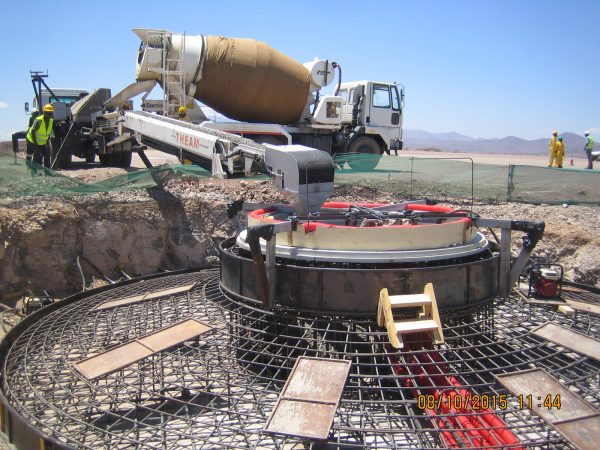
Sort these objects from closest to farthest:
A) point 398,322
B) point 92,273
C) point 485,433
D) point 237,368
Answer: point 485,433 → point 398,322 → point 237,368 → point 92,273

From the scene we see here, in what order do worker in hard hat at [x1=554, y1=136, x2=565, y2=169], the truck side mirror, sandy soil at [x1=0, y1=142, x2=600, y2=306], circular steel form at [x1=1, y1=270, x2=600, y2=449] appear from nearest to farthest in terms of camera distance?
circular steel form at [x1=1, y1=270, x2=600, y2=449], sandy soil at [x1=0, y1=142, x2=600, y2=306], the truck side mirror, worker in hard hat at [x1=554, y1=136, x2=565, y2=169]

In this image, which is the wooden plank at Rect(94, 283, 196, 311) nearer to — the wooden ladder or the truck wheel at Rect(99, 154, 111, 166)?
the wooden ladder

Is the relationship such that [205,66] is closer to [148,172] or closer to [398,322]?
[148,172]

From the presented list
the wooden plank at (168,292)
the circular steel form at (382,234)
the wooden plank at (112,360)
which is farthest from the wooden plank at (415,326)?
the wooden plank at (168,292)

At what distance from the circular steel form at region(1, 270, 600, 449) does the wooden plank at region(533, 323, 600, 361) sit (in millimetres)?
96

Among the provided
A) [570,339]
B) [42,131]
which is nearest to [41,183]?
[42,131]

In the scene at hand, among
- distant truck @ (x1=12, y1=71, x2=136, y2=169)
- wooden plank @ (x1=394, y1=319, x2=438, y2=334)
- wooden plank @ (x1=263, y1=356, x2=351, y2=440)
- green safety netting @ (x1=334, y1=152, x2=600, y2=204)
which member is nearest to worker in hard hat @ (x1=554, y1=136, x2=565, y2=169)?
green safety netting @ (x1=334, y1=152, x2=600, y2=204)

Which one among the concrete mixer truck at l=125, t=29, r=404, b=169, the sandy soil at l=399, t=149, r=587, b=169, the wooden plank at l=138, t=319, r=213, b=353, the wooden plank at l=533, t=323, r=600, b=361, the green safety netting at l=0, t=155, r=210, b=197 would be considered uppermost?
the concrete mixer truck at l=125, t=29, r=404, b=169

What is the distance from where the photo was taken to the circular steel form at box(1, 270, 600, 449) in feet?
12.1

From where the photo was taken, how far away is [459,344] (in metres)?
4.77

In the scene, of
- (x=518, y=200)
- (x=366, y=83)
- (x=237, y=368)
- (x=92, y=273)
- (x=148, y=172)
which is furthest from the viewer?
(x=366, y=83)

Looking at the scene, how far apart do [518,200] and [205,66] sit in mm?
8438

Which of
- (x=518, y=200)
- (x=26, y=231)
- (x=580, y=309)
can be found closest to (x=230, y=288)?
(x=580, y=309)
